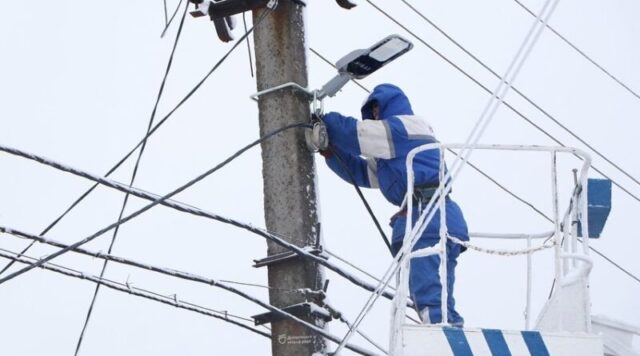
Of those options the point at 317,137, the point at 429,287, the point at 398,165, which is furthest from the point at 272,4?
the point at 429,287

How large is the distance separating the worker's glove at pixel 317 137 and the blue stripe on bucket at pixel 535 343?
101 inches

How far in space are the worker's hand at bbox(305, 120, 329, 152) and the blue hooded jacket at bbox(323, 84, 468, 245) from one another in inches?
4.8

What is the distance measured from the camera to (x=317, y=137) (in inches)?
391

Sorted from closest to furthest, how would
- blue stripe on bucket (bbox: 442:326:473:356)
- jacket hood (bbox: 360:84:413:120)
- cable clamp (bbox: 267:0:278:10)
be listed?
blue stripe on bucket (bbox: 442:326:473:356), cable clamp (bbox: 267:0:278:10), jacket hood (bbox: 360:84:413:120)

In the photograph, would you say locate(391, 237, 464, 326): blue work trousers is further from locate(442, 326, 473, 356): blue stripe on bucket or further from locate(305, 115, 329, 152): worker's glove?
locate(442, 326, 473, 356): blue stripe on bucket

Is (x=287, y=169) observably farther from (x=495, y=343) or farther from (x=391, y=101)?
(x=495, y=343)

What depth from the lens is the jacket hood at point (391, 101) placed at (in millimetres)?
10508

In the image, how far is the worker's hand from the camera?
32.6 feet

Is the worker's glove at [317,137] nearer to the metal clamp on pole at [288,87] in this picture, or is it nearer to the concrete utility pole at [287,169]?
the concrete utility pole at [287,169]

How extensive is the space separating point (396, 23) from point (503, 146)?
4657 millimetres

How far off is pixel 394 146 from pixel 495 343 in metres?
2.63

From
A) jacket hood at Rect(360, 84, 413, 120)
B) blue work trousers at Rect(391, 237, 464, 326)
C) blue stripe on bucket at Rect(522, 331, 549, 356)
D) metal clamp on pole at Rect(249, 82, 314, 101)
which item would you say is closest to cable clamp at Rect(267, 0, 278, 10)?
metal clamp on pole at Rect(249, 82, 314, 101)

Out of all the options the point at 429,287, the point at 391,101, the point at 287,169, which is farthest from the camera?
the point at 391,101

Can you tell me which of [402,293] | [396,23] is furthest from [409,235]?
[396,23]
